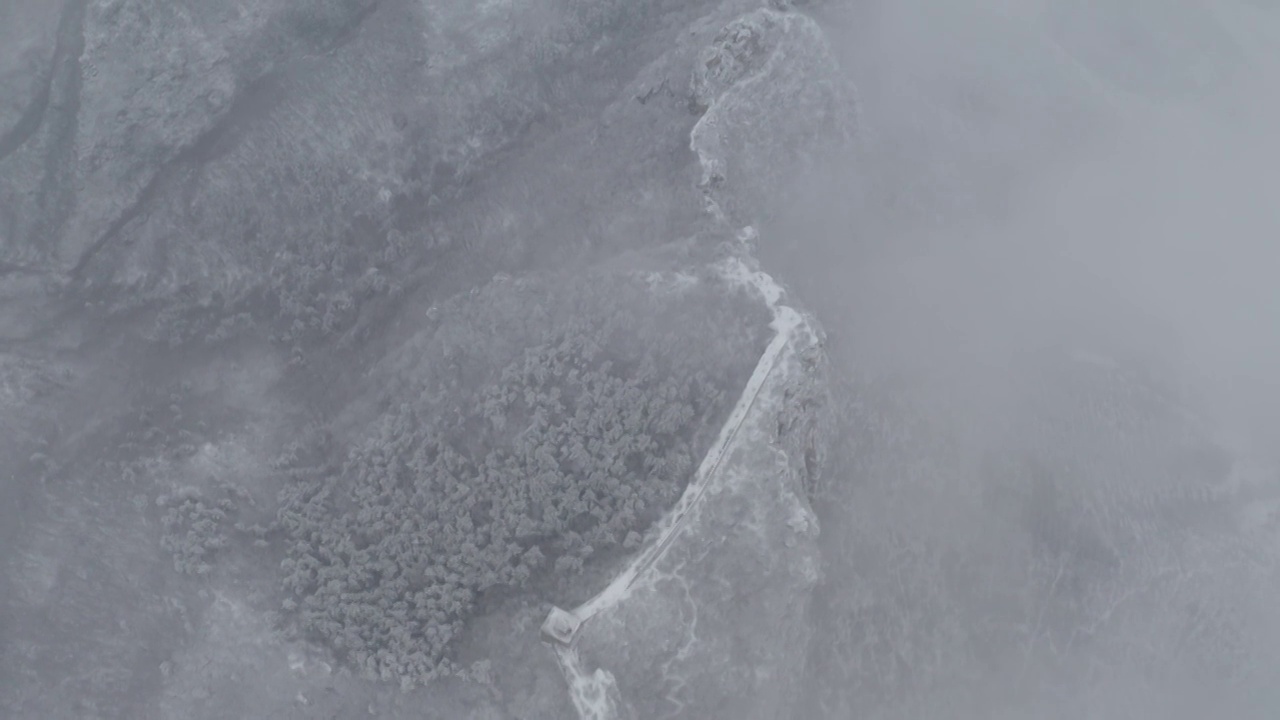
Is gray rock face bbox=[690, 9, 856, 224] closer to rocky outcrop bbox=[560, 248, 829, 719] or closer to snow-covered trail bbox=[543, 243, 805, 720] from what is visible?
snow-covered trail bbox=[543, 243, 805, 720]

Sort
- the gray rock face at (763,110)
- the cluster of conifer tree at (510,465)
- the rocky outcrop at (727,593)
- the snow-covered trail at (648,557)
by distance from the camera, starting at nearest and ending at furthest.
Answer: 1. the snow-covered trail at (648,557)
2. the rocky outcrop at (727,593)
3. the cluster of conifer tree at (510,465)
4. the gray rock face at (763,110)

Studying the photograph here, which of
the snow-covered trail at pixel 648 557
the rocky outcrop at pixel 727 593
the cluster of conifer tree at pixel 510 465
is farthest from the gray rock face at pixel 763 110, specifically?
the rocky outcrop at pixel 727 593

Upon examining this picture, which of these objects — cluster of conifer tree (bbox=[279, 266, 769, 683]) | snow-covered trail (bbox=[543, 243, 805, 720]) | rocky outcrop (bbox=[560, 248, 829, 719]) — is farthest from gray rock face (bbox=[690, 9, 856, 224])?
rocky outcrop (bbox=[560, 248, 829, 719])

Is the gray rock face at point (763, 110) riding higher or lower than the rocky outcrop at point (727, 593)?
higher

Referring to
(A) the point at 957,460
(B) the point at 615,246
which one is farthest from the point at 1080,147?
(B) the point at 615,246

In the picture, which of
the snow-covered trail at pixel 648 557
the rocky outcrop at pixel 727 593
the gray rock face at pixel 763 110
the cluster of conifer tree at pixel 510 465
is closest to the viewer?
the snow-covered trail at pixel 648 557

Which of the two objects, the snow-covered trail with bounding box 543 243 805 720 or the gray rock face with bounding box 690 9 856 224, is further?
the gray rock face with bounding box 690 9 856 224

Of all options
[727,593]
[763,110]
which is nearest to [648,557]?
[727,593]

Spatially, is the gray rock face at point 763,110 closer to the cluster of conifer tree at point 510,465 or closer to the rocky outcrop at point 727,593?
the cluster of conifer tree at point 510,465

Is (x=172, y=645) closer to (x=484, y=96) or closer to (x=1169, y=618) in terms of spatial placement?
(x=484, y=96)
